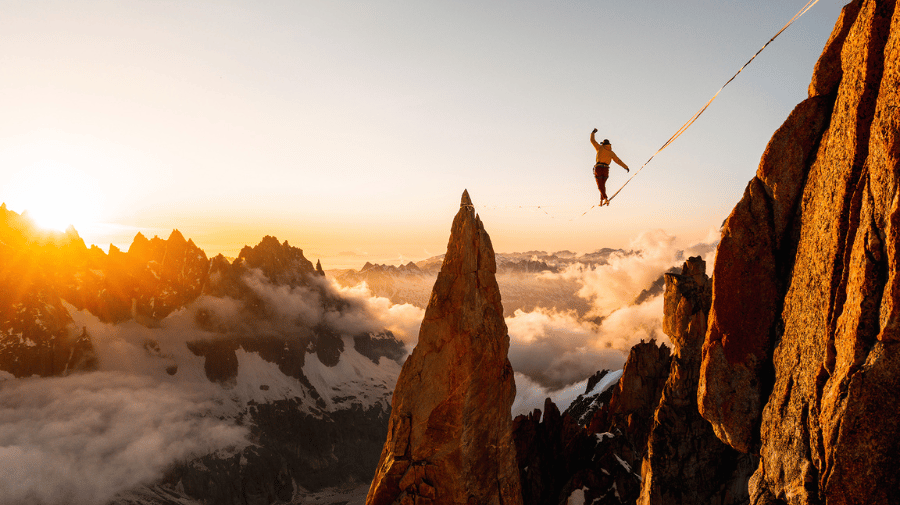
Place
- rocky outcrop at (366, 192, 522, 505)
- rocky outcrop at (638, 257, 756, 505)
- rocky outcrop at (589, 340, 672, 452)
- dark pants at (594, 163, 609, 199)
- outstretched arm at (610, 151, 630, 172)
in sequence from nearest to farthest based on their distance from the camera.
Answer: outstretched arm at (610, 151, 630, 172)
dark pants at (594, 163, 609, 199)
rocky outcrop at (366, 192, 522, 505)
rocky outcrop at (638, 257, 756, 505)
rocky outcrop at (589, 340, 672, 452)

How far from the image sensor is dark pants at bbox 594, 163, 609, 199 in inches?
1067

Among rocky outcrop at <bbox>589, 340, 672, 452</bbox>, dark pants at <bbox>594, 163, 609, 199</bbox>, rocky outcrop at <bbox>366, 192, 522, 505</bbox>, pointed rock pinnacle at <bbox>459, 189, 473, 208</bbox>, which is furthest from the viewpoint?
rocky outcrop at <bbox>589, 340, 672, 452</bbox>

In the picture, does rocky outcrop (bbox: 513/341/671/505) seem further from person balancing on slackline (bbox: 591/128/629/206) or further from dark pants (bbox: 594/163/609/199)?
person balancing on slackline (bbox: 591/128/629/206)

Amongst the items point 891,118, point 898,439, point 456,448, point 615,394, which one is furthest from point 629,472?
point 891,118

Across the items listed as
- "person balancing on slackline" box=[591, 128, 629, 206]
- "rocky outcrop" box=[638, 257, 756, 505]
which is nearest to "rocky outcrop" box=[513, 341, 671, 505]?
"rocky outcrop" box=[638, 257, 756, 505]

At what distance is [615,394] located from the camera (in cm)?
8388

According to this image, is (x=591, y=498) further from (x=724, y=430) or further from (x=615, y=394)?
(x=724, y=430)

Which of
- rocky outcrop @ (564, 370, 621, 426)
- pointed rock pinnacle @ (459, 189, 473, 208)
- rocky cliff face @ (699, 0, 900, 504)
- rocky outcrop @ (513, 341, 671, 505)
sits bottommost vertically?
rocky outcrop @ (564, 370, 621, 426)

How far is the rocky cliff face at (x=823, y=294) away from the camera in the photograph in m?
11.5

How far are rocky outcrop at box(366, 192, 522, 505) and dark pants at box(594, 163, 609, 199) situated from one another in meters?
11.5

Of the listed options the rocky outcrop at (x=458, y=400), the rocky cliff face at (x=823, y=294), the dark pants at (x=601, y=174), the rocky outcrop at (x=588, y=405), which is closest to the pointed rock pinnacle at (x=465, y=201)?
the rocky outcrop at (x=458, y=400)

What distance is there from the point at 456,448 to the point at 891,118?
29.2 m

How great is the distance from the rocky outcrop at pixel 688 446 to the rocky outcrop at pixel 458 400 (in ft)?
71.7

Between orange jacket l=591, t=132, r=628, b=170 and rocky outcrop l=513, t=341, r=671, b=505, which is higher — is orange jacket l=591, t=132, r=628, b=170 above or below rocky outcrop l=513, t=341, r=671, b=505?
above
